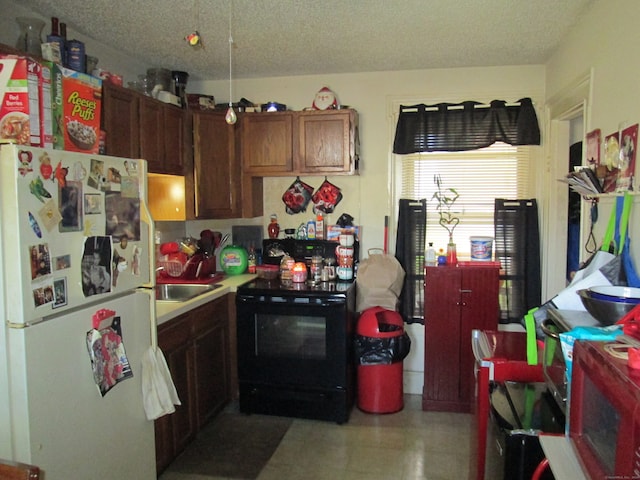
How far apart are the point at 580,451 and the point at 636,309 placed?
395 mm

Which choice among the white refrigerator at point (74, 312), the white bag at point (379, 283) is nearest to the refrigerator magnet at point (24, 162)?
the white refrigerator at point (74, 312)

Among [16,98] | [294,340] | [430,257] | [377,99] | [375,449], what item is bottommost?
[375,449]

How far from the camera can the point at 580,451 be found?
118 centimetres

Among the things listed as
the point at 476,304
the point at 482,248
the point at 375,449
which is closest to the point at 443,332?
the point at 476,304

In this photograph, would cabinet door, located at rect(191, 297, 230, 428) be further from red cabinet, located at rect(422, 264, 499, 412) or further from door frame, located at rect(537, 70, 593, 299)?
door frame, located at rect(537, 70, 593, 299)

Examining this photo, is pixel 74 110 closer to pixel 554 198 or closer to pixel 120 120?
pixel 120 120

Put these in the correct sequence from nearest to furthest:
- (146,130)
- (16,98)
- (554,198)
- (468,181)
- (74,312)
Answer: (16,98)
(74,312)
(146,130)
(554,198)
(468,181)

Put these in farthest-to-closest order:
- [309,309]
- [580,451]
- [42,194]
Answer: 1. [309,309]
2. [42,194]
3. [580,451]

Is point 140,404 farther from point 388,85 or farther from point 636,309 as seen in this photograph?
point 388,85

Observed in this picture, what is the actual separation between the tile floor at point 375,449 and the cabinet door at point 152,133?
1.80 m

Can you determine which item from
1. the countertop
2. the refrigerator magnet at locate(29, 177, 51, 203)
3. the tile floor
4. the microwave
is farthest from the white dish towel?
the microwave

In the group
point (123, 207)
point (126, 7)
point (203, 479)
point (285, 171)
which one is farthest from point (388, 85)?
point (203, 479)

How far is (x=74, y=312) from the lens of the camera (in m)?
1.71

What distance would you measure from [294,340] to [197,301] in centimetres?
72
